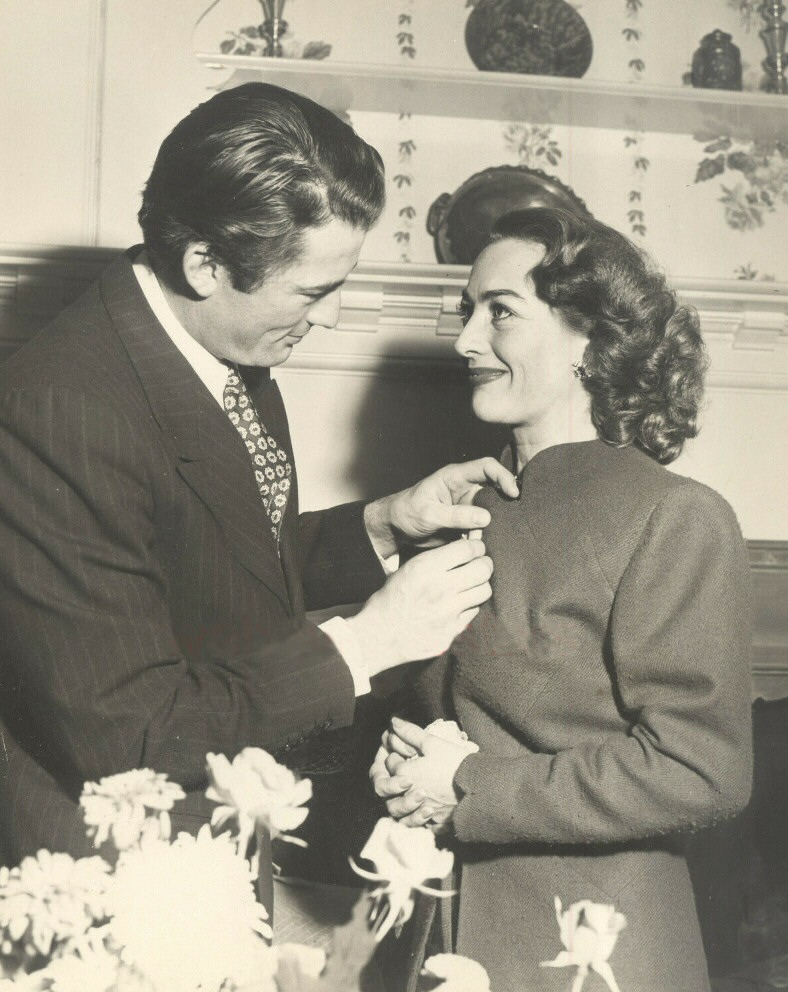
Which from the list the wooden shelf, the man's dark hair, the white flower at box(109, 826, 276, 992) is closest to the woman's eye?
the man's dark hair

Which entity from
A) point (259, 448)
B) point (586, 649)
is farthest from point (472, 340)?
point (586, 649)

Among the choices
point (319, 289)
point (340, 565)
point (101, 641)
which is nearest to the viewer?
point (101, 641)

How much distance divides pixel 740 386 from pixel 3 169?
63.7 inches

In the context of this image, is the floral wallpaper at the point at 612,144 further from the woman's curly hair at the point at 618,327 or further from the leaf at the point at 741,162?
the woman's curly hair at the point at 618,327

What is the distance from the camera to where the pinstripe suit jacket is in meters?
1.14

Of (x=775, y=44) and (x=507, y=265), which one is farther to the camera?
(x=775, y=44)

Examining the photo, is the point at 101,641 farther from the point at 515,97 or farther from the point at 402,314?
the point at 515,97

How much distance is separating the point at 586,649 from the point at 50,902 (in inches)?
25.7

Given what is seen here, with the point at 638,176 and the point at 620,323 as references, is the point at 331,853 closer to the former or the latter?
the point at 620,323

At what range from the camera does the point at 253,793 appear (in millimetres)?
1102

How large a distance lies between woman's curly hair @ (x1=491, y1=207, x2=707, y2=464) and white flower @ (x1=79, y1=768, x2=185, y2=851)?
712mm

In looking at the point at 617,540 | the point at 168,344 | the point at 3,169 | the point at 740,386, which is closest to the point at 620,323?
the point at 617,540

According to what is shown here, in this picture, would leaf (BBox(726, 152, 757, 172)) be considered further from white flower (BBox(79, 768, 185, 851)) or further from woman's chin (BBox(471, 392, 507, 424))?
white flower (BBox(79, 768, 185, 851))

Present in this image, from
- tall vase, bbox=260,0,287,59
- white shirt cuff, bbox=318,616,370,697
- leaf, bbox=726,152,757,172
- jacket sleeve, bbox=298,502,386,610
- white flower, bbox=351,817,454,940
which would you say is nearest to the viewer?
white flower, bbox=351,817,454,940
